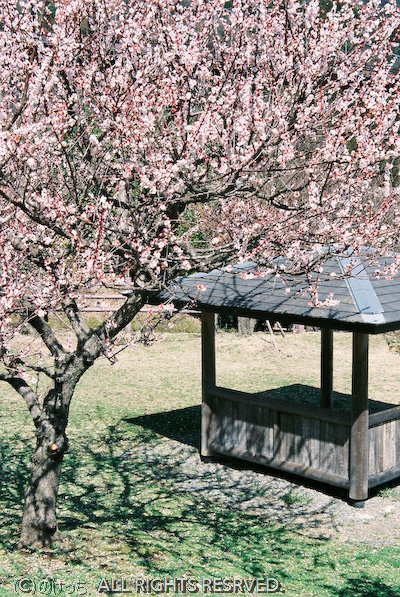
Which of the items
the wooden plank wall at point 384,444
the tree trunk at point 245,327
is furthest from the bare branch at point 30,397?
the tree trunk at point 245,327

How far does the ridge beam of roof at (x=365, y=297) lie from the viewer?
8.41 metres

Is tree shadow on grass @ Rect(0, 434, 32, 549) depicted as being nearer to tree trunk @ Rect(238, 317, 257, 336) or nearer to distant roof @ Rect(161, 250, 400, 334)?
distant roof @ Rect(161, 250, 400, 334)

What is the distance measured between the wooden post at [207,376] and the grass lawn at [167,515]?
1.34ft

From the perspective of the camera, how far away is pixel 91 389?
15.6m

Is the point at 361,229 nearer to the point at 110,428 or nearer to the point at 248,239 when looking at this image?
the point at 248,239

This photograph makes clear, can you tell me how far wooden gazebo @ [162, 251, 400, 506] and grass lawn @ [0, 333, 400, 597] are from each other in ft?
1.42

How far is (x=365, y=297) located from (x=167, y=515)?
388cm

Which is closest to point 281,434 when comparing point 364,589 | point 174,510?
point 174,510

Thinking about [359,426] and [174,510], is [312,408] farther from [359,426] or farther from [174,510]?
[174,510]

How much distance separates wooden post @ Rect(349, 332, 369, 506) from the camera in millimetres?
9031

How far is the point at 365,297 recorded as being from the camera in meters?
→ 8.88

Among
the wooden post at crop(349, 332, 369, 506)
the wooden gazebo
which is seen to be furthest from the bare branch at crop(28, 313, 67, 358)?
the wooden post at crop(349, 332, 369, 506)

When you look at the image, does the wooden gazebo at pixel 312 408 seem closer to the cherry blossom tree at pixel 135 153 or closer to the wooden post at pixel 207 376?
the wooden post at pixel 207 376

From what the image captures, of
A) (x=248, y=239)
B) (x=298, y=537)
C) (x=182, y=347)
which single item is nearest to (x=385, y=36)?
(x=248, y=239)
